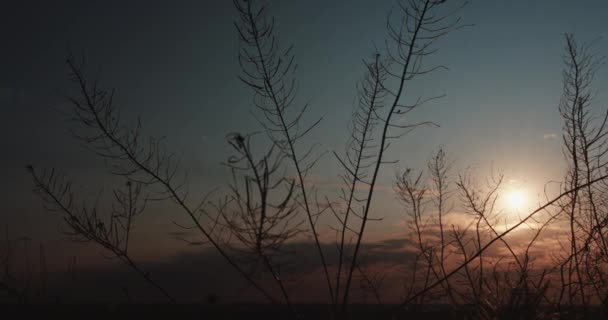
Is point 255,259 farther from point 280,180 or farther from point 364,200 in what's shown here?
point 364,200

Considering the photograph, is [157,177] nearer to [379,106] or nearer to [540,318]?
[379,106]

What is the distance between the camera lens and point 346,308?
10.4 feet

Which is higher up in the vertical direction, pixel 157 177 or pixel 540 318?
pixel 157 177

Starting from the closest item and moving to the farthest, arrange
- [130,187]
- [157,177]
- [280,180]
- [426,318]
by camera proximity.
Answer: [280,180] → [157,177] → [130,187] → [426,318]

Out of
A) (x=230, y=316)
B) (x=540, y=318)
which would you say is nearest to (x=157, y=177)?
(x=540, y=318)

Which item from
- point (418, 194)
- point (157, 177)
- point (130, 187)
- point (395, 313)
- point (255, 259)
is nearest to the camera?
point (255, 259)

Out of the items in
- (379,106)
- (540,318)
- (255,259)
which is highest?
(379,106)

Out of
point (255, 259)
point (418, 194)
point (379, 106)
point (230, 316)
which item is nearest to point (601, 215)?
point (418, 194)

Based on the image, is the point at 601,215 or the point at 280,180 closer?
the point at 280,180

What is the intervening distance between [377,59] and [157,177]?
2039 millimetres

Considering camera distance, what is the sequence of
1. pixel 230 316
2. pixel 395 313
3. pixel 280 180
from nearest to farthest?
pixel 280 180, pixel 395 313, pixel 230 316

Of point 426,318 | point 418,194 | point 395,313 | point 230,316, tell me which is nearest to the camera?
point 395,313

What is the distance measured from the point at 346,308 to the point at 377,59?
2044mm

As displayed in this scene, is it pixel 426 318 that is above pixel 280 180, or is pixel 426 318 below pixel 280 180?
below
